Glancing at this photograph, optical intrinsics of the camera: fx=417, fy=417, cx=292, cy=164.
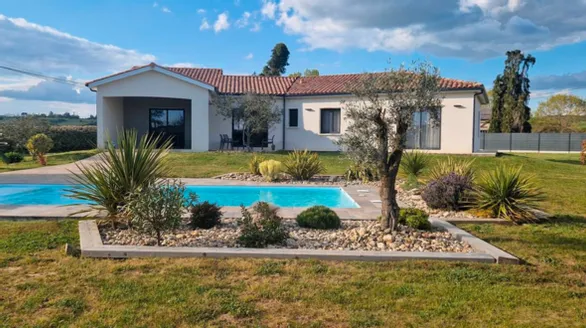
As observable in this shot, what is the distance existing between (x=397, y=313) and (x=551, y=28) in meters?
21.4

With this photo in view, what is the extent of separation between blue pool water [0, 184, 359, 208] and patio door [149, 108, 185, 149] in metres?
13.6

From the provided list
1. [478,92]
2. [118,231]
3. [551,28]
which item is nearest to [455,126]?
[478,92]

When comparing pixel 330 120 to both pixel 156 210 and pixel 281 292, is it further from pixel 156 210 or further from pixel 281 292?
pixel 281 292

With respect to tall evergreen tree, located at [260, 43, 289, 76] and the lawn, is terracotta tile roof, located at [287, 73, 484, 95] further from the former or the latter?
tall evergreen tree, located at [260, 43, 289, 76]

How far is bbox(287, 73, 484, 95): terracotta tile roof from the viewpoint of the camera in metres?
21.1

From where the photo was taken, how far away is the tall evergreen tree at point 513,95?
4172cm

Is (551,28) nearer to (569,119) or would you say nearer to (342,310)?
(342,310)

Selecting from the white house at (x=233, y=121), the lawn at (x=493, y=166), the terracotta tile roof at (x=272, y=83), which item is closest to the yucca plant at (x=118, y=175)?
the lawn at (x=493, y=166)

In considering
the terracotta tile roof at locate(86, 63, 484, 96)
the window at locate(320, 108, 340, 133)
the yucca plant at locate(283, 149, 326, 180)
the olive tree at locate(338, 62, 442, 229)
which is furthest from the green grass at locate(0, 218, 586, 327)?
the window at locate(320, 108, 340, 133)

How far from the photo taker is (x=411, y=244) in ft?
19.8

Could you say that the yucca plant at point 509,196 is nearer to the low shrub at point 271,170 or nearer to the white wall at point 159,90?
the low shrub at point 271,170

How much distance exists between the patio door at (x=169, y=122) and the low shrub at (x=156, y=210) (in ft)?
68.7

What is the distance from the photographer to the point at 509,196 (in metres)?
8.30

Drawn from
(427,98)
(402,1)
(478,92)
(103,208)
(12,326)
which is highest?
(402,1)
